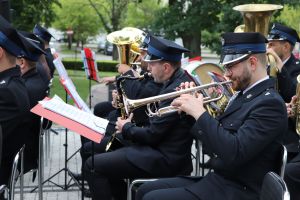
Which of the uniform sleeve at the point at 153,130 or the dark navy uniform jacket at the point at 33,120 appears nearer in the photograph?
the uniform sleeve at the point at 153,130

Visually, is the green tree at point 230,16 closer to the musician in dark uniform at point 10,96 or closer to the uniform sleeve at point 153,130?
the uniform sleeve at point 153,130

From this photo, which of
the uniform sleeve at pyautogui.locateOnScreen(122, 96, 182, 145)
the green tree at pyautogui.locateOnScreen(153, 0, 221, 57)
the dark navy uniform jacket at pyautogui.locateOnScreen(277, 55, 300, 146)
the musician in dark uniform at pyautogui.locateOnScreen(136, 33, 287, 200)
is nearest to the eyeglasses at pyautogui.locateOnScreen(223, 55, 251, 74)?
the musician in dark uniform at pyautogui.locateOnScreen(136, 33, 287, 200)

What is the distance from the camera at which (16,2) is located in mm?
18734

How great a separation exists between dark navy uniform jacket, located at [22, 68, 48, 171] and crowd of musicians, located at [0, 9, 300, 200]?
0.01 m

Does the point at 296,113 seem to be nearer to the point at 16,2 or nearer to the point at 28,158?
the point at 28,158

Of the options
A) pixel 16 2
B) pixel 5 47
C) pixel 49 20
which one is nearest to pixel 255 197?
pixel 5 47

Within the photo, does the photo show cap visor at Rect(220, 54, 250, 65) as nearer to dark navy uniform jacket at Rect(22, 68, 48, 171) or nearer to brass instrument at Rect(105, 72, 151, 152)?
brass instrument at Rect(105, 72, 151, 152)

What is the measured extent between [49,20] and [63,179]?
14045 millimetres

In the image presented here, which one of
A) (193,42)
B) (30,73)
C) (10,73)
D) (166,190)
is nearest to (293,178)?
(166,190)

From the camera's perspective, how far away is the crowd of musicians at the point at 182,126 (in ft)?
12.1

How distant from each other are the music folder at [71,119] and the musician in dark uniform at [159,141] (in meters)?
0.65

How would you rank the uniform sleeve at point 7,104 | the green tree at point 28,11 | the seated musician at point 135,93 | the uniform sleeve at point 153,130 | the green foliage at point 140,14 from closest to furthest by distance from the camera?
the uniform sleeve at point 7,104
the uniform sleeve at point 153,130
the seated musician at point 135,93
the green tree at point 28,11
the green foliage at point 140,14

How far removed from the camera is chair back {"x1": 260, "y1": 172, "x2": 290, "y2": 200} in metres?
3.00

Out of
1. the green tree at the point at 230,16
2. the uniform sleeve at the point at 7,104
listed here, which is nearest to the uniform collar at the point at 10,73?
the uniform sleeve at the point at 7,104
